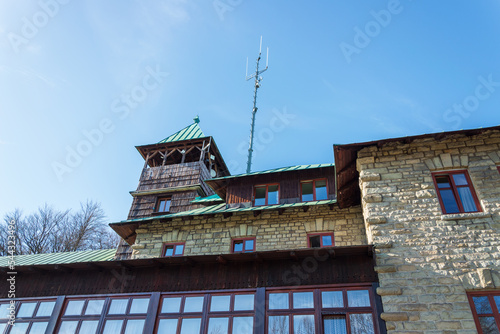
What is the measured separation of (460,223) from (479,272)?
134 cm

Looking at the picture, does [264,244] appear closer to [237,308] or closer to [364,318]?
[237,308]

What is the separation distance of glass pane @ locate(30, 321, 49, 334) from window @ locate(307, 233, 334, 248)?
8.52 m

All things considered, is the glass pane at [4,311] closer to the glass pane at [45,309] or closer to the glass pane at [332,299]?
the glass pane at [45,309]

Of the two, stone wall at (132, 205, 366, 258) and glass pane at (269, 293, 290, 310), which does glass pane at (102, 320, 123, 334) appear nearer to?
glass pane at (269, 293, 290, 310)

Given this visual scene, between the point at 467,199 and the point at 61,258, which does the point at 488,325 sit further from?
the point at 61,258

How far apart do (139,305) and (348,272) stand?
5.68 meters

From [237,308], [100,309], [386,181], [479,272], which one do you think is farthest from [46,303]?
[479,272]

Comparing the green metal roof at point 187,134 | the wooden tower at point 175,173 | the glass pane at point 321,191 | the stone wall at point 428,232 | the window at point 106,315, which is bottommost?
the window at point 106,315

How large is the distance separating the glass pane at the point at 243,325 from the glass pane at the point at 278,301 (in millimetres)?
628

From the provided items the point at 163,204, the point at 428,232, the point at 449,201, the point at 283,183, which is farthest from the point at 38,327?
the point at 163,204

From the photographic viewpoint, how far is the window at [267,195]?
15.1 meters

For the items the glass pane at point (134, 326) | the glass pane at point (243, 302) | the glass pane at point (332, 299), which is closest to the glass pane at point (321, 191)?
the glass pane at point (332, 299)

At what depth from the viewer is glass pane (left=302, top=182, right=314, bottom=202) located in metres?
14.7

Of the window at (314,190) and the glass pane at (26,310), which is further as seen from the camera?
the window at (314,190)
